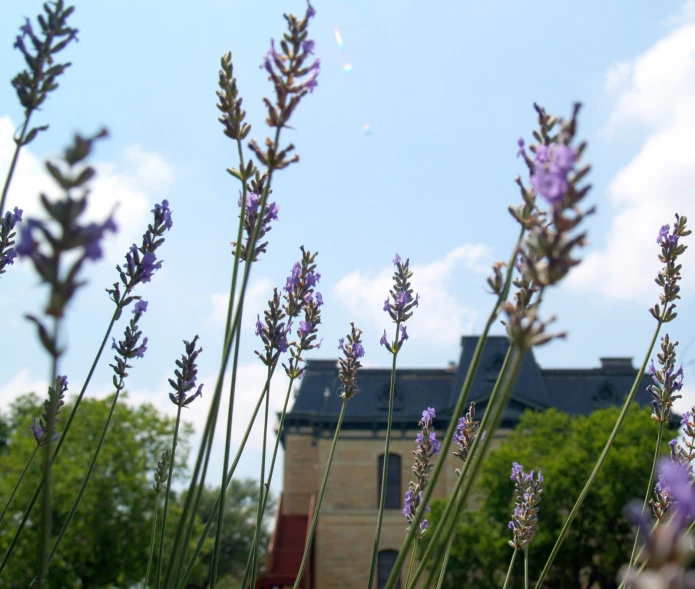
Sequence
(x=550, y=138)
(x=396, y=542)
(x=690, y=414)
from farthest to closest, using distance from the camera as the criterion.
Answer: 1. (x=396, y=542)
2. (x=690, y=414)
3. (x=550, y=138)

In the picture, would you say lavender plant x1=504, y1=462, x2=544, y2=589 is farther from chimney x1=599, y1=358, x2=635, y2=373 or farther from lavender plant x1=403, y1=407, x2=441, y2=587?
chimney x1=599, y1=358, x2=635, y2=373

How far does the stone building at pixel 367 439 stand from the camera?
1278 inches

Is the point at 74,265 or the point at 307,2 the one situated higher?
the point at 307,2

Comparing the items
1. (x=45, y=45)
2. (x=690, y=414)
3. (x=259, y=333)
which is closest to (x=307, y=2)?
(x=45, y=45)

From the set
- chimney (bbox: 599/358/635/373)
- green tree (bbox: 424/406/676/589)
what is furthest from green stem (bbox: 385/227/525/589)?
chimney (bbox: 599/358/635/373)

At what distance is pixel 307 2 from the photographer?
236 cm

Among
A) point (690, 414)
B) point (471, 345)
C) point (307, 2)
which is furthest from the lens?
point (471, 345)

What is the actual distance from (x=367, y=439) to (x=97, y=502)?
11.5 metres

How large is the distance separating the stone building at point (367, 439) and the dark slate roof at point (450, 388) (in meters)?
0.04

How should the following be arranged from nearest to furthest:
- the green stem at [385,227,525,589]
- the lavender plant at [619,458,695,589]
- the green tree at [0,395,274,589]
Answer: the lavender plant at [619,458,695,589] → the green stem at [385,227,525,589] → the green tree at [0,395,274,589]

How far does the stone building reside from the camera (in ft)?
107

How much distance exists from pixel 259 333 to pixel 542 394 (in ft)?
107

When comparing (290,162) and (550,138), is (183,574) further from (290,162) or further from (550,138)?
(550,138)

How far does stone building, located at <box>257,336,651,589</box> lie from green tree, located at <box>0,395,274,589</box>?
5251 millimetres
